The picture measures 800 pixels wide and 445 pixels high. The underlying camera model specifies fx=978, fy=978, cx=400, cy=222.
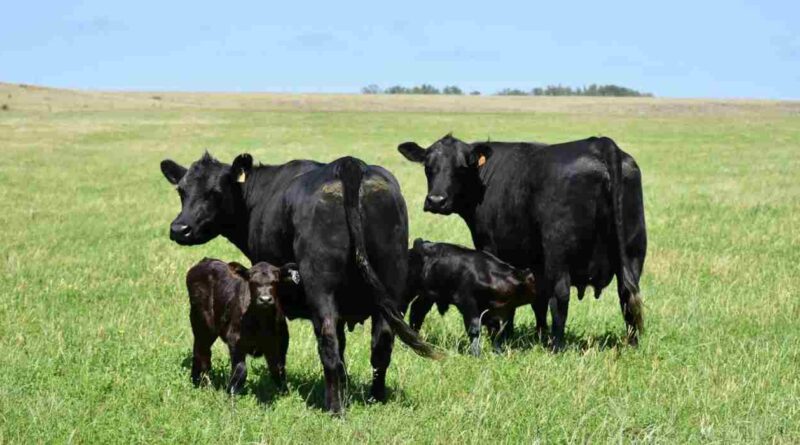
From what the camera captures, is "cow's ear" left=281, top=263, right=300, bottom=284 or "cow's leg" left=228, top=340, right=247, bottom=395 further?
"cow's leg" left=228, top=340, right=247, bottom=395

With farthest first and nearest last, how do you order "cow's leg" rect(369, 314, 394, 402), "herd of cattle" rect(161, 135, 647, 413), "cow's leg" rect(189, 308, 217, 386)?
"cow's leg" rect(189, 308, 217, 386) → "cow's leg" rect(369, 314, 394, 402) → "herd of cattle" rect(161, 135, 647, 413)

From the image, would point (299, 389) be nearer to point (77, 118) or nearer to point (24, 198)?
point (24, 198)

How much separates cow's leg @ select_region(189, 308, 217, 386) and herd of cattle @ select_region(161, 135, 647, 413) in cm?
1

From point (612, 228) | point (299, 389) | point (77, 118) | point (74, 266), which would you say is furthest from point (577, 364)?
point (77, 118)

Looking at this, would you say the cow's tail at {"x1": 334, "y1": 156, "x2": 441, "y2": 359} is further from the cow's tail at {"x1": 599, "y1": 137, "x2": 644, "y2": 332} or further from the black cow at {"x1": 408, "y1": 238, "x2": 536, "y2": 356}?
the cow's tail at {"x1": 599, "y1": 137, "x2": 644, "y2": 332}

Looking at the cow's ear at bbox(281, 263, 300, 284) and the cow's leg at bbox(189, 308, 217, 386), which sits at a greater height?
the cow's ear at bbox(281, 263, 300, 284)

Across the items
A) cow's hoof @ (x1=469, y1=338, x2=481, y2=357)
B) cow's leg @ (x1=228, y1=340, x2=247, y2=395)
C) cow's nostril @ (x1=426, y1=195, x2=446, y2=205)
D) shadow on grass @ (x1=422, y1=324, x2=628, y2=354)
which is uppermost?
cow's nostril @ (x1=426, y1=195, x2=446, y2=205)

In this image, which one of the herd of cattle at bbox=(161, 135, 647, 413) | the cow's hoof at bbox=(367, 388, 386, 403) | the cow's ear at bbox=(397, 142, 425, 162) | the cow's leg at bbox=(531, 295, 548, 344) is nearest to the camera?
the herd of cattle at bbox=(161, 135, 647, 413)

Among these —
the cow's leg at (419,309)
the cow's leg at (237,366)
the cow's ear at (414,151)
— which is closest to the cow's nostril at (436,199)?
the cow's ear at (414,151)

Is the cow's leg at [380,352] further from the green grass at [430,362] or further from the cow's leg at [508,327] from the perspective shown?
the cow's leg at [508,327]

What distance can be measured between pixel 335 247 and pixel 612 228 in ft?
10.8

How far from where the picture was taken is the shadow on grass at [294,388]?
24.9ft

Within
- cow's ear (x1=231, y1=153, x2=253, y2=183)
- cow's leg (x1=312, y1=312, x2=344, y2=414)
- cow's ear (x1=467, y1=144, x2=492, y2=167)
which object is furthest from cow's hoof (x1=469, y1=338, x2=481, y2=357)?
cow's ear (x1=231, y1=153, x2=253, y2=183)

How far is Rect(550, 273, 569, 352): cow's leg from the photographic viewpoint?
30.2 feet
